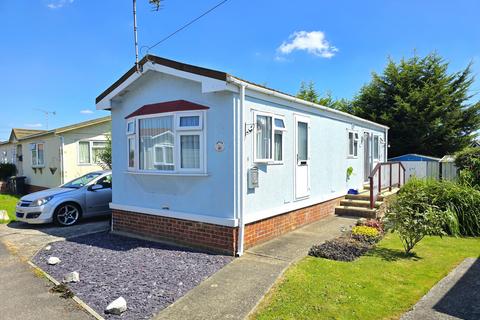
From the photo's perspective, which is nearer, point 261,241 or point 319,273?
point 319,273

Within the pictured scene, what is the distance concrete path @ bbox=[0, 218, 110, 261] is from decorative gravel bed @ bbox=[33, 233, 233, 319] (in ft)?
1.75

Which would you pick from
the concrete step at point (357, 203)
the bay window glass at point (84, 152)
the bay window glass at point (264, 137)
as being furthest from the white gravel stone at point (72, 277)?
the bay window glass at point (84, 152)

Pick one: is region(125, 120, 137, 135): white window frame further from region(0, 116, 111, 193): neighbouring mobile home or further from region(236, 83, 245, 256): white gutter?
region(0, 116, 111, 193): neighbouring mobile home

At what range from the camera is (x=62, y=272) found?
17.6ft

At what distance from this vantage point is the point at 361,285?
445cm

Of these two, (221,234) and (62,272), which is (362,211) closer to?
(221,234)

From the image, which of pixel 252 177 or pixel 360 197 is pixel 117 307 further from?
pixel 360 197

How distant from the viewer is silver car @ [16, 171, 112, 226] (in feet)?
29.4

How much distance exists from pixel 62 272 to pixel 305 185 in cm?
567

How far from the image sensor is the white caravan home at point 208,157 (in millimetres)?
6016

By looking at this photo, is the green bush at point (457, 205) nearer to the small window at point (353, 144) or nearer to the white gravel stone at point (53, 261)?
the small window at point (353, 144)

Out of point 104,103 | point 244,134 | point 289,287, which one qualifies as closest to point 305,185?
point 244,134

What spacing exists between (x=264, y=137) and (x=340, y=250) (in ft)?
8.75

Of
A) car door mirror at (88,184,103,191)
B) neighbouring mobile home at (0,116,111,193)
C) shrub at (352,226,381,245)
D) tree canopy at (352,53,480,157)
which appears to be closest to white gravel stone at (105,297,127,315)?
shrub at (352,226,381,245)
